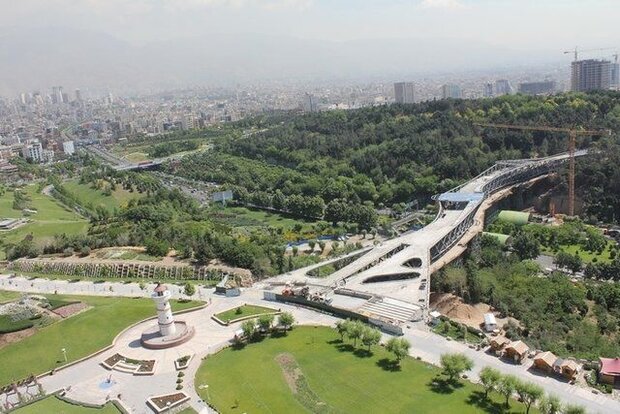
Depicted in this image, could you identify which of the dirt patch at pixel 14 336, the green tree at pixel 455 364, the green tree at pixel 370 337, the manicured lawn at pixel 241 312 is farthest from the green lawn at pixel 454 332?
the dirt patch at pixel 14 336

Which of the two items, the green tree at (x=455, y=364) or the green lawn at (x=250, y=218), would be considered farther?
the green lawn at (x=250, y=218)

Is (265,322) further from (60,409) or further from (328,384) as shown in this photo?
(60,409)

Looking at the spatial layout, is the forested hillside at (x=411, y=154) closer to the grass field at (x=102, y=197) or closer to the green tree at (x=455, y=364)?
the grass field at (x=102, y=197)

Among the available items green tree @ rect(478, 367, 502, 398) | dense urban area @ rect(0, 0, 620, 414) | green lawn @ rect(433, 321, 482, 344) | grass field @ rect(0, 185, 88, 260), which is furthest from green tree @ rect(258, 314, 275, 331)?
grass field @ rect(0, 185, 88, 260)

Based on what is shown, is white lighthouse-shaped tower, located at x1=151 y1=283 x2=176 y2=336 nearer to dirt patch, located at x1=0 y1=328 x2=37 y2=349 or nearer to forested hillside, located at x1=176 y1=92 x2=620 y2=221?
dirt patch, located at x1=0 y1=328 x2=37 y2=349

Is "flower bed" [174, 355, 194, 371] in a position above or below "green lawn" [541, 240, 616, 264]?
above

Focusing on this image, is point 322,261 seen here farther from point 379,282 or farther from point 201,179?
point 201,179
